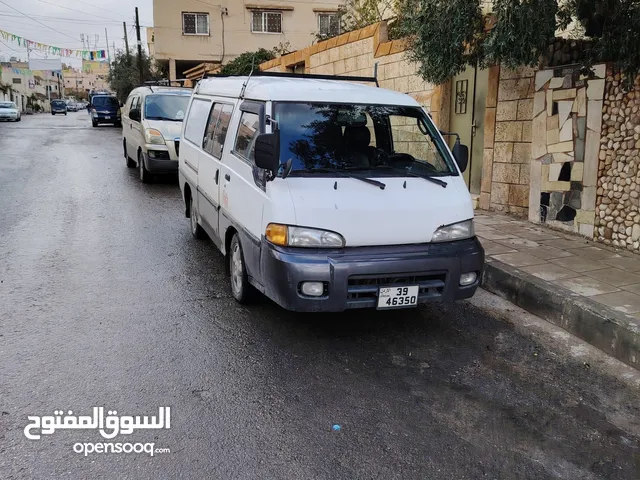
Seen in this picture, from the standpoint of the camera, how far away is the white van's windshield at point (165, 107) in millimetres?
12125

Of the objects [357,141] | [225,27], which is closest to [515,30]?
[357,141]

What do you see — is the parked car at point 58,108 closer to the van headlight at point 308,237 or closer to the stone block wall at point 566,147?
the stone block wall at point 566,147

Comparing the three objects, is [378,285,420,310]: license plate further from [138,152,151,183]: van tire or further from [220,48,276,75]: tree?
[220,48,276,75]: tree

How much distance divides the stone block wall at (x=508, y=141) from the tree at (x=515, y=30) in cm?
90

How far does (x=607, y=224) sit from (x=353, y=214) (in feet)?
13.8

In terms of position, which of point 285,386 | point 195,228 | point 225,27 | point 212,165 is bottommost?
point 285,386

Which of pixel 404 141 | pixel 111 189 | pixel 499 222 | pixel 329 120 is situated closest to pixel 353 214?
pixel 329 120

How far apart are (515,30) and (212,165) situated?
12.0 ft

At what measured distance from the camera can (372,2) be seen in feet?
47.5

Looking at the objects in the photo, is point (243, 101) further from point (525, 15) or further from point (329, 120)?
point (525, 15)

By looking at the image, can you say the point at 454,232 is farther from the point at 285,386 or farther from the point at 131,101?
the point at 131,101

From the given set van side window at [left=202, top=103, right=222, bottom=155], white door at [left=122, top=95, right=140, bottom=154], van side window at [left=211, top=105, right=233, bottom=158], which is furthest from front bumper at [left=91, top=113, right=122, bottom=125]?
van side window at [left=211, top=105, right=233, bottom=158]

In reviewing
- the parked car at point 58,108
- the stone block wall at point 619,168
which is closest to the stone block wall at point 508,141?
the stone block wall at point 619,168

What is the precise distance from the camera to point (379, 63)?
12.3 m
